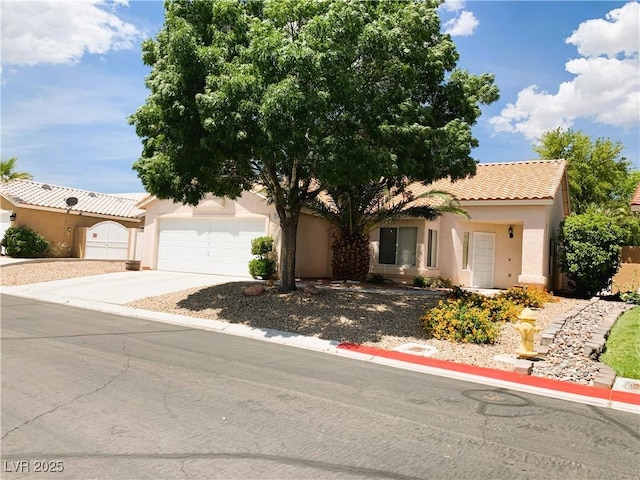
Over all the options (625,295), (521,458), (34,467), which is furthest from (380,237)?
(34,467)

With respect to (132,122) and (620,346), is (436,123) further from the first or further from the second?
(132,122)

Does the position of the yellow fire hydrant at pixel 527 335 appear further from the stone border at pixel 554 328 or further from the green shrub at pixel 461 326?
the green shrub at pixel 461 326

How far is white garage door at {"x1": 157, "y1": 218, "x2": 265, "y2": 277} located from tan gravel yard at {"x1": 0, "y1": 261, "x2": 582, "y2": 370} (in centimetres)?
319

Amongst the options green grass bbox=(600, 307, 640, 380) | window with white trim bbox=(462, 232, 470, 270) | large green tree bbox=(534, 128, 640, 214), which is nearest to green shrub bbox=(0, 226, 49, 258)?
window with white trim bbox=(462, 232, 470, 270)

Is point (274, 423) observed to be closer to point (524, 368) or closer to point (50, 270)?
point (524, 368)

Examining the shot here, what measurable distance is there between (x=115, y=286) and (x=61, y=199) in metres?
13.8

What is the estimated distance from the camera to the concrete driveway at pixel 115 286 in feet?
50.6

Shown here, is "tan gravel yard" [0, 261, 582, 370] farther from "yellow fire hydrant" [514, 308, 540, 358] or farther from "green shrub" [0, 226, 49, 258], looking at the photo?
"green shrub" [0, 226, 49, 258]

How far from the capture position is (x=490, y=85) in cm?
1479

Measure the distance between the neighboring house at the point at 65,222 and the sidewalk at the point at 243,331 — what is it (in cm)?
655

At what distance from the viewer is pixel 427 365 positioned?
341 inches

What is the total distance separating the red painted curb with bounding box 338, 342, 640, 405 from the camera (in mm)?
6992

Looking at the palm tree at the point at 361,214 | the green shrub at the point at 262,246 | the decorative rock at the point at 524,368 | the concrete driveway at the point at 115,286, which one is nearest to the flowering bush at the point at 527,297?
the palm tree at the point at 361,214

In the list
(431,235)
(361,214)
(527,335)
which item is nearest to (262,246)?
(361,214)
